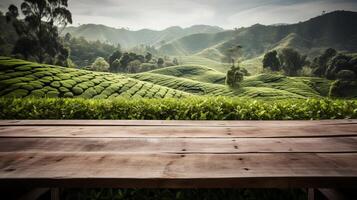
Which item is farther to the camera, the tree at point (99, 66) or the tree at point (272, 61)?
the tree at point (272, 61)

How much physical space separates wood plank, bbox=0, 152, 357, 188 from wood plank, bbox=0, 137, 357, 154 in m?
0.09

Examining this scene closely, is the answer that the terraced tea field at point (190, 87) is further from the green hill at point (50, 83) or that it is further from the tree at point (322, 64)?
the tree at point (322, 64)

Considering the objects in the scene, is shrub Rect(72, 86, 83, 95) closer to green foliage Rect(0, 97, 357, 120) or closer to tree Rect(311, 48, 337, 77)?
green foliage Rect(0, 97, 357, 120)

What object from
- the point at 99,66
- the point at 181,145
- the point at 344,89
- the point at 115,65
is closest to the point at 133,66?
the point at 115,65

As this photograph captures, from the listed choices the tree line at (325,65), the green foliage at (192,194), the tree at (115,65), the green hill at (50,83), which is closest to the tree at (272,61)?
the tree line at (325,65)

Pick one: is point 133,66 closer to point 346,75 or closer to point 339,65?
point 346,75

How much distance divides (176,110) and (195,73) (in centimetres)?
6020

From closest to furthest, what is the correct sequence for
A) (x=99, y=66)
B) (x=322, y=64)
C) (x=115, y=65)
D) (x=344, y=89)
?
(x=344, y=89) < (x=99, y=66) < (x=115, y=65) < (x=322, y=64)

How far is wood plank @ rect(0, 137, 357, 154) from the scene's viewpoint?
155 cm

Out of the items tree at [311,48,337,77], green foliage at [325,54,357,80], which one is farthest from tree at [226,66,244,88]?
tree at [311,48,337,77]

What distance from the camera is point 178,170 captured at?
1.26 meters

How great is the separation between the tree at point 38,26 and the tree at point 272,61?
49880 mm

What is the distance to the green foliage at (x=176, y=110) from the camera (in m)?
3.46

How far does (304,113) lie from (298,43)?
181 m
